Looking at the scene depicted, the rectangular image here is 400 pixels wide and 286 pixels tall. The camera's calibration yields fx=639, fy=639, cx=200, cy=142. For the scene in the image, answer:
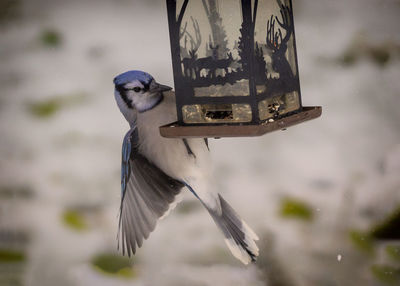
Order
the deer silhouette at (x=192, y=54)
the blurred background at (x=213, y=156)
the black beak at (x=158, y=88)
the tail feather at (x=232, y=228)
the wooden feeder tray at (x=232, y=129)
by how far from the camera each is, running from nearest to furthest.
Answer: the wooden feeder tray at (x=232, y=129), the deer silhouette at (x=192, y=54), the black beak at (x=158, y=88), the tail feather at (x=232, y=228), the blurred background at (x=213, y=156)

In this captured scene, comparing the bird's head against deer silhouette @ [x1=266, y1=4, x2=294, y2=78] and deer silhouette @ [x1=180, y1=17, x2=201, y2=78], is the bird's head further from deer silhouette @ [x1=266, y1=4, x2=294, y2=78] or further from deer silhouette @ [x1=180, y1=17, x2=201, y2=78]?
deer silhouette @ [x1=266, y1=4, x2=294, y2=78]

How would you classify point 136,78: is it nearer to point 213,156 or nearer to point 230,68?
point 230,68

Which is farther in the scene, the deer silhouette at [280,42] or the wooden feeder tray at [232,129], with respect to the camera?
the deer silhouette at [280,42]

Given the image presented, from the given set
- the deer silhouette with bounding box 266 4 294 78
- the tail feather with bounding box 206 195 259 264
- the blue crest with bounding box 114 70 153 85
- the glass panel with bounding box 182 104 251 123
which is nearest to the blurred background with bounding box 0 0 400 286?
the tail feather with bounding box 206 195 259 264

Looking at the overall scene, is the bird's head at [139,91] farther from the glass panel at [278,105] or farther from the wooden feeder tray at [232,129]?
the glass panel at [278,105]

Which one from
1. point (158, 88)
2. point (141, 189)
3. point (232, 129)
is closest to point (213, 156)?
point (141, 189)

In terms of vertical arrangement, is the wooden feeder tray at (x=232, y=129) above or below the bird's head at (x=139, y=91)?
below

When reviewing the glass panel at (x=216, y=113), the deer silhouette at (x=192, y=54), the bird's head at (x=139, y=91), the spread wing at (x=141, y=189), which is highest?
the deer silhouette at (x=192, y=54)

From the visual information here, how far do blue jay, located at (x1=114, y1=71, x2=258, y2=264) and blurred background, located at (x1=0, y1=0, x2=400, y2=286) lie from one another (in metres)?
0.36

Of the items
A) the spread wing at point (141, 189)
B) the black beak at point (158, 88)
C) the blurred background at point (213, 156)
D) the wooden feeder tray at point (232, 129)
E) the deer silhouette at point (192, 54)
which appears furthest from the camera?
the blurred background at point (213, 156)

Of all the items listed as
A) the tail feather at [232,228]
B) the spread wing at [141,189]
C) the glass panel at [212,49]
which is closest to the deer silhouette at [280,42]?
the glass panel at [212,49]

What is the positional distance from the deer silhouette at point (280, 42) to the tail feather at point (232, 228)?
2.65 feet

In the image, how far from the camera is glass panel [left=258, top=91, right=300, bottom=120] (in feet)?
6.33

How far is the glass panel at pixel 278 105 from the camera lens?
1.93 metres
